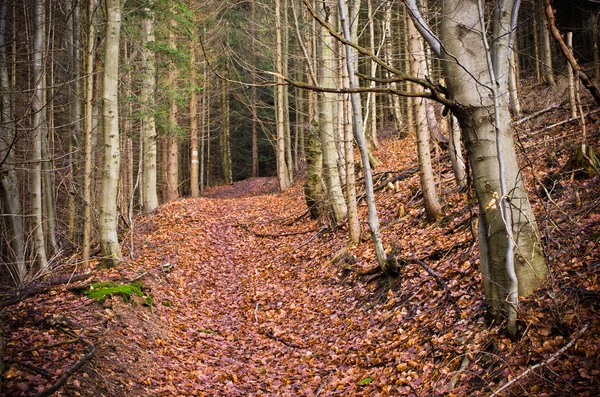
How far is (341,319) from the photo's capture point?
7031 millimetres

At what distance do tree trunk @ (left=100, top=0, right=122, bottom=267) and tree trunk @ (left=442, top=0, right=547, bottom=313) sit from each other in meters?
6.51

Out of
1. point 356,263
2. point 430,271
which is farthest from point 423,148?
point 430,271

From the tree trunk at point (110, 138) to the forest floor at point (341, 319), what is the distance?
58cm

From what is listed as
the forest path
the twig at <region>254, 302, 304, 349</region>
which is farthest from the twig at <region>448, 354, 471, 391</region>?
the twig at <region>254, 302, 304, 349</region>

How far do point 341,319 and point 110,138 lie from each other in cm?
542

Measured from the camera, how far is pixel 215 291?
9.39 metres

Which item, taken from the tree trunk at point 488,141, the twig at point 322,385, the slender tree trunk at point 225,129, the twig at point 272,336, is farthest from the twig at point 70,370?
the slender tree trunk at point 225,129

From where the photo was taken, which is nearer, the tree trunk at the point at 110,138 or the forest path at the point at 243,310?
the forest path at the point at 243,310

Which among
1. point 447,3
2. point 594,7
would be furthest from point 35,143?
point 594,7

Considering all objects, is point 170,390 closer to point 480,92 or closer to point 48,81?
point 480,92

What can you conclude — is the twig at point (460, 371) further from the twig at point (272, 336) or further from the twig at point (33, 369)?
the twig at point (33, 369)

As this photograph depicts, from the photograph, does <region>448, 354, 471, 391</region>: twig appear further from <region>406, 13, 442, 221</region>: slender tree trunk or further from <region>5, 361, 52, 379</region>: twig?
<region>406, 13, 442, 221</region>: slender tree trunk

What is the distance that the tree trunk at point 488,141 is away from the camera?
4.00 m

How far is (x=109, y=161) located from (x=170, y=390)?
4.82m
